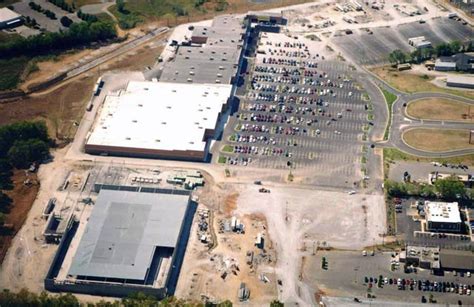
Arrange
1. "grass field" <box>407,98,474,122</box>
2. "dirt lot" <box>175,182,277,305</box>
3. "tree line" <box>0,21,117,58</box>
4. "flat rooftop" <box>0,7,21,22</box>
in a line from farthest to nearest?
"flat rooftop" <box>0,7,21,22</box>, "tree line" <box>0,21,117,58</box>, "grass field" <box>407,98,474,122</box>, "dirt lot" <box>175,182,277,305</box>

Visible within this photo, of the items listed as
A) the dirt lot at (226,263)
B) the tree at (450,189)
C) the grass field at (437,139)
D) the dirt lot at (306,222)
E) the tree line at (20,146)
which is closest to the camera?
the dirt lot at (226,263)

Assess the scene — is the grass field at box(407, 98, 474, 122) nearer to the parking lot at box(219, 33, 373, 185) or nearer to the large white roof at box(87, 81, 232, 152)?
the parking lot at box(219, 33, 373, 185)

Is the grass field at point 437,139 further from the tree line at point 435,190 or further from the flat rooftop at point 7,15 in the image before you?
the flat rooftop at point 7,15

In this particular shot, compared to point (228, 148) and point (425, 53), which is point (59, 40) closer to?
point (228, 148)

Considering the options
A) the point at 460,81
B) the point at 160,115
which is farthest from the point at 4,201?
the point at 460,81

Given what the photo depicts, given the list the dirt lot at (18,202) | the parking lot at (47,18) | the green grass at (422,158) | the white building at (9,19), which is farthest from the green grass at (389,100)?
the white building at (9,19)

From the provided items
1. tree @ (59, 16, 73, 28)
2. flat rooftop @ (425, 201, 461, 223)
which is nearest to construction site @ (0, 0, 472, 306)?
flat rooftop @ (425, 201, 461, 223)

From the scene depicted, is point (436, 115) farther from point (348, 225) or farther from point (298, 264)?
point (298, 264)
